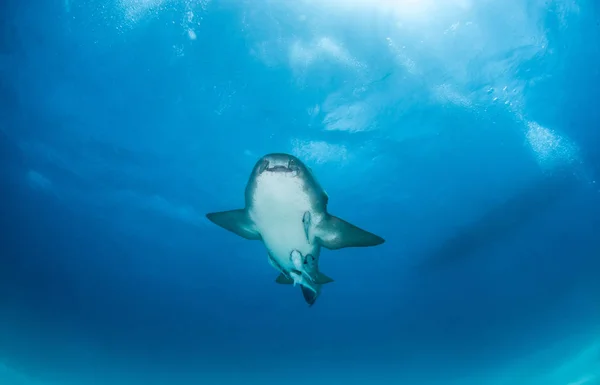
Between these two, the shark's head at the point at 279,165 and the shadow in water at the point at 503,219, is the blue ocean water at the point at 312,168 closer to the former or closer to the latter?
the shadow in water at the point at 503,219

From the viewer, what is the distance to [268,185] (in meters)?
4.66

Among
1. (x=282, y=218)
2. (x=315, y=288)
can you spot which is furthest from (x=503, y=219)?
(x=282, y=218)

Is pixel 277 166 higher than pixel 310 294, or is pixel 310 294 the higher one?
pixel 277 166

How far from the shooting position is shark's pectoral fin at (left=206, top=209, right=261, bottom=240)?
5531 mm

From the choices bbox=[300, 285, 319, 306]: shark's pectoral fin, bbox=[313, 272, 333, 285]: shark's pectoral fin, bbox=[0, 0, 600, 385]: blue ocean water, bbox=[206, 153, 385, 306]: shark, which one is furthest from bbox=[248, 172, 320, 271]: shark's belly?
bbox=[0, 0, 600, 385]: blue ocean water

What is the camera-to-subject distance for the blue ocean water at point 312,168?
10.0 meters

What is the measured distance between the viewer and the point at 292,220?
16.8 feet

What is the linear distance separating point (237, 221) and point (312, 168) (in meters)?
7.94

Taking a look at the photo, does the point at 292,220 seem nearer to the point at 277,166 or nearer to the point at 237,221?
the point at 277,166

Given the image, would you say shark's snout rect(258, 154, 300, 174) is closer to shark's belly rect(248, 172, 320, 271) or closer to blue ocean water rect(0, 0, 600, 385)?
shark's belly rect(248, 172, 320, 271)

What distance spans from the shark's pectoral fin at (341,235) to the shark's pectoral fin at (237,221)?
44.8 inches

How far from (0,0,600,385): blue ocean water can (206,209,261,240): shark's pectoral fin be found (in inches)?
252

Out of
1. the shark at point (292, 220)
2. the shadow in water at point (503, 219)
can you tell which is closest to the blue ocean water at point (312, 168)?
the shadow in water at point (503, 219)

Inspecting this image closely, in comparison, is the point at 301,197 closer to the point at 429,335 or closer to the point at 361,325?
the point at 361,325
